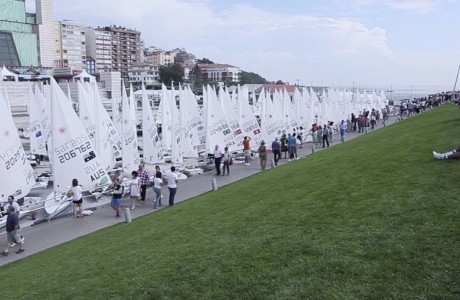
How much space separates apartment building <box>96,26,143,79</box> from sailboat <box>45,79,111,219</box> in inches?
5787

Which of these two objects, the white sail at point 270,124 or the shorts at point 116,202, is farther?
the white sail at point 270,124

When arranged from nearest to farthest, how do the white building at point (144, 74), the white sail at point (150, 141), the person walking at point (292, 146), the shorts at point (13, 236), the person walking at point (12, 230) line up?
the person walking at point (12, 230)
the shorts at point (13, 236)
the white sail at point (150, 141)
the person walking at point (292, 146)
the white building at point (144, 74)

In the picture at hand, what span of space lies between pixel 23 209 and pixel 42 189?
5889mm

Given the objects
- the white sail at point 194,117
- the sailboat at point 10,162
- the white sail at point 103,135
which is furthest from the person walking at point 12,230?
the white sail at point 194,117

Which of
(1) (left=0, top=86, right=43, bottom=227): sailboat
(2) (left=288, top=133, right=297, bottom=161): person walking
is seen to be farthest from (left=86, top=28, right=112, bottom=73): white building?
(1) (left=0, top=86, right=43, bottom=227): sailboat

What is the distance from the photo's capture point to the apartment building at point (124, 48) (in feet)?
540

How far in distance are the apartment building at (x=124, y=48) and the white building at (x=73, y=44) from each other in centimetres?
2396

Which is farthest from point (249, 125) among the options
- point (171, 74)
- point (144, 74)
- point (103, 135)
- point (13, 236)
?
point (144, 74)

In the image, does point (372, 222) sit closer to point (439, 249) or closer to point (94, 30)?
point (439, 249)

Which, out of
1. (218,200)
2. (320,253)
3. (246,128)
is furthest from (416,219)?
(246,128)

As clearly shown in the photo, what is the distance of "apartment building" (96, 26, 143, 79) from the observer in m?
165

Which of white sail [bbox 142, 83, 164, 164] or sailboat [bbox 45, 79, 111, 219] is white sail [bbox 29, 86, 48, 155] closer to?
white sail [bbox 142, 83, 164, 164]

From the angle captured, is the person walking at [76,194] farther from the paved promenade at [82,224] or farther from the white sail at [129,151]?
the white sail at [129,151]

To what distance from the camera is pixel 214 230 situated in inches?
404
